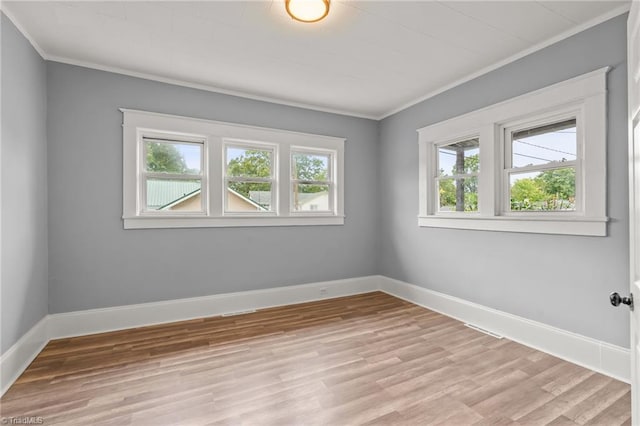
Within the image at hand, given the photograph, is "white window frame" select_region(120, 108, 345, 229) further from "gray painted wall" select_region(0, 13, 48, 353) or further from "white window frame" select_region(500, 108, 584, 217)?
"white window frame" select_region(500, 108, 584, 217)

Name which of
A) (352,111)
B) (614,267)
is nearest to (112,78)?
(352,111)

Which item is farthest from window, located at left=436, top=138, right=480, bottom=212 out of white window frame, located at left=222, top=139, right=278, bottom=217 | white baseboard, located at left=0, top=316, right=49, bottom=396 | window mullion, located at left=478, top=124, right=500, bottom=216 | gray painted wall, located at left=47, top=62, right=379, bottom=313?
white baseboard, located at left=0, top=316, right=49, bottom=396

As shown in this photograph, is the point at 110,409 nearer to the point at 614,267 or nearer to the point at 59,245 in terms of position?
the point at 59,245

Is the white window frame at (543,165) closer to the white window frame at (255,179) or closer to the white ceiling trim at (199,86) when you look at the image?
the white ceiling trim at (199,86)

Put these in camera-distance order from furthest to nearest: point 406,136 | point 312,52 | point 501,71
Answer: point 406,136 < point 501,71 < point 312,52

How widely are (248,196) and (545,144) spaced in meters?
3.31

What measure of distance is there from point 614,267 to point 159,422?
3381 millimetres

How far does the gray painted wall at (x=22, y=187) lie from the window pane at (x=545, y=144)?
441cm

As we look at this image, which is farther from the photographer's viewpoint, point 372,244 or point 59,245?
point 372,244

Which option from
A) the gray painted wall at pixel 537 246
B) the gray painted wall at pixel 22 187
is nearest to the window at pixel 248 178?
the gray painted wall at pixel 22 187

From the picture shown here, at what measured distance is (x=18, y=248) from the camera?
2.44 metres

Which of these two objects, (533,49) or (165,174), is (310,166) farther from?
(533,49)

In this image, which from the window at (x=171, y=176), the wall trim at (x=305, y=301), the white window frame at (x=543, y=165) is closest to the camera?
the wall trim at (x=305, y=301)

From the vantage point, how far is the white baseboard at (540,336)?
2336 mm
